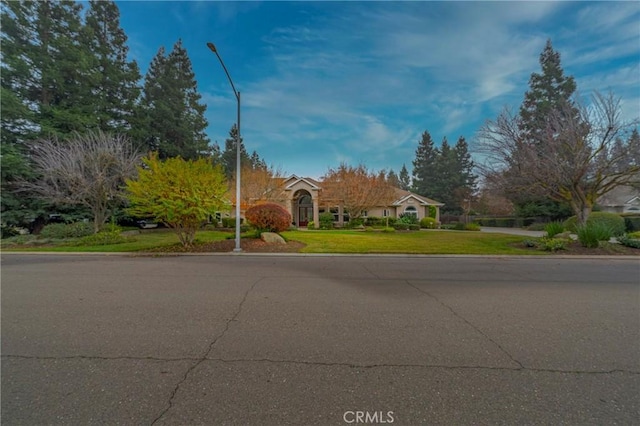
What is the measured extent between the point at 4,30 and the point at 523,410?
3381 centimetres

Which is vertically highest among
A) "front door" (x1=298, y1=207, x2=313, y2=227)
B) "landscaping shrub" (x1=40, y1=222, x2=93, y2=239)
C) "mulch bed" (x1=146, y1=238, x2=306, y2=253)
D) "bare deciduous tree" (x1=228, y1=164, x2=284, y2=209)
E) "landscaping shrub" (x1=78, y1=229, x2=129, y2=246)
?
"bare deciduous tree" (x1=228, y1=164, x2=284, y2=209)

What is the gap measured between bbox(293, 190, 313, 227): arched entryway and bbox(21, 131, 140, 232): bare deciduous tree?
16415 mm

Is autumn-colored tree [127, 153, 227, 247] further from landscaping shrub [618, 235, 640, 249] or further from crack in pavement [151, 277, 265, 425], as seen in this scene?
landscaping shrub [618, 235, 640, 249]

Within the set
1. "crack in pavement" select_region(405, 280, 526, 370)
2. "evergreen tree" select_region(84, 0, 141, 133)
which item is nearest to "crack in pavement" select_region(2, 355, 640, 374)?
"crack in pavement" select_region(405, 280, 526, 370)

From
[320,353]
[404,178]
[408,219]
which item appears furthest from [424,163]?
[320,353]

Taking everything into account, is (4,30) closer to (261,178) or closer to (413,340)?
(261,178)

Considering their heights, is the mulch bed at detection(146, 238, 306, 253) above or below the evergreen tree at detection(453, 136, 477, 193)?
below

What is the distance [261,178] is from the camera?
26.0m

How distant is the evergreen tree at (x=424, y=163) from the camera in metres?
56.1

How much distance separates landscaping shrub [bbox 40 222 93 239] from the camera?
634 inches

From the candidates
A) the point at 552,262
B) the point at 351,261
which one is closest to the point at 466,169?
the point at 552,262

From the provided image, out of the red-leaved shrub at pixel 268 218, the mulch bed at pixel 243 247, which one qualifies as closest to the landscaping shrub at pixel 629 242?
the mulch bed at pixel 243 247

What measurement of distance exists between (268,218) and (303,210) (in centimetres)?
1779

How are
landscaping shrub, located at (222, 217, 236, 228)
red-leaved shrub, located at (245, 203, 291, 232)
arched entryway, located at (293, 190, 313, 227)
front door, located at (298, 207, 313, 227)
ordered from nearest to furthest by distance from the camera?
red-leaved shrub, located at (245, 203, 291, 232) → landscaping shrub, located at (222, 217, 236, 228) → arched entryway, located at (293, 190, 313, 227) → front door, located at (298, 207, 313, 227)
